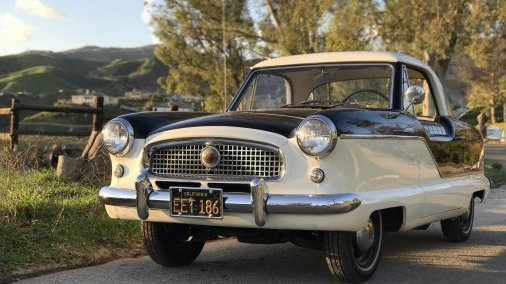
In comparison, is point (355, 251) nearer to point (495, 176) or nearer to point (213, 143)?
point (213, 143)

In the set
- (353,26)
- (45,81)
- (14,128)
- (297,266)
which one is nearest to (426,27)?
(353,26)

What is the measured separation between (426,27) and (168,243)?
19003 millimetres

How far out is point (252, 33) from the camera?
114 ft

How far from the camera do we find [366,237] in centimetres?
462

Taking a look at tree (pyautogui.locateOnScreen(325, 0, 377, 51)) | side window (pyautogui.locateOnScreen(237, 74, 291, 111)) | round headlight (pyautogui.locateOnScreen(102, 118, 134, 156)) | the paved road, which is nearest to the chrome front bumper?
the paved road

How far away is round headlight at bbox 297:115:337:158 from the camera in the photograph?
4.06m

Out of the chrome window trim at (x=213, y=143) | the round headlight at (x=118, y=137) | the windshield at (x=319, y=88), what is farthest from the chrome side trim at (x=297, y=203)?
the windshield at (x=319, y=88)

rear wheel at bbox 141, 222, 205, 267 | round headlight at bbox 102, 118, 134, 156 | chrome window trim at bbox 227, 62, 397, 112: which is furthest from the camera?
chrome window trim at bbox 227, 62, 397, 112

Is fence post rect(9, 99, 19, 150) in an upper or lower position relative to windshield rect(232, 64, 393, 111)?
lower

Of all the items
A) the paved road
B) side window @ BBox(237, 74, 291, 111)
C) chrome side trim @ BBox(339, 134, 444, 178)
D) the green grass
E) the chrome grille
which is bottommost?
the paved road

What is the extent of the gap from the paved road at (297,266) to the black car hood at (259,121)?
1124mm

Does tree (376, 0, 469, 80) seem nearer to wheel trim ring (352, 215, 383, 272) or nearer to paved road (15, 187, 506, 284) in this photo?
paved road (15, 187, 506, 284)

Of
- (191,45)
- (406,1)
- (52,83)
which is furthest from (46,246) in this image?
(52,83)

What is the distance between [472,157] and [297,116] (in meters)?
2.67
